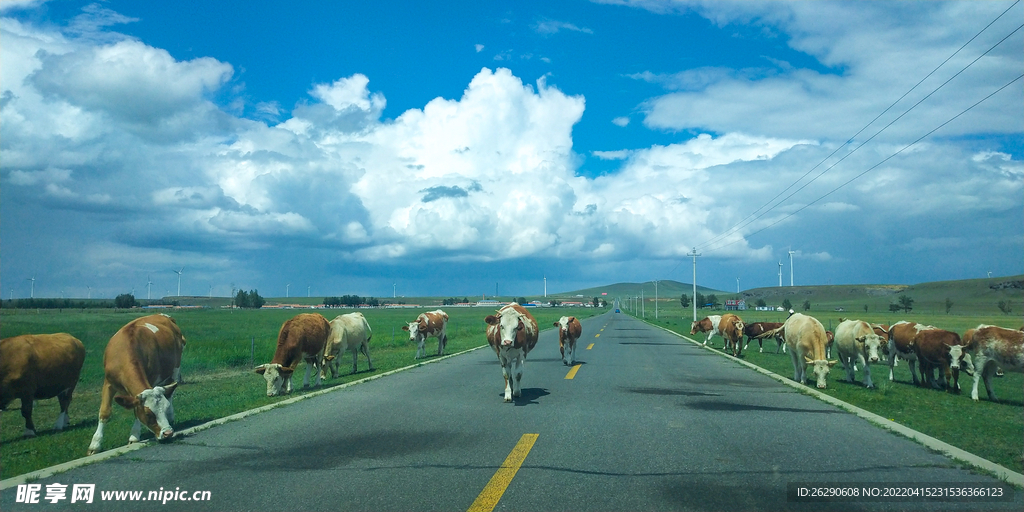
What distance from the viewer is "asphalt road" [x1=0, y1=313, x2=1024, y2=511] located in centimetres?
562

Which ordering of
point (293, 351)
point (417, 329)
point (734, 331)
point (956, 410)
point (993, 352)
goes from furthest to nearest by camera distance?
point (734, 331), point (417, 329), point (293, 351), point (993, 352), point (956, 410)

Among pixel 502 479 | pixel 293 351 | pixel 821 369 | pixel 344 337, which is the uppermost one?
pixel 344 337

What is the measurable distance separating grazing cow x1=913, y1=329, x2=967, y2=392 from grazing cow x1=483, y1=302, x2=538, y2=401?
422 inches

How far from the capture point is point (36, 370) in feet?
33.3

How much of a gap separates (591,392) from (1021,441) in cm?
710

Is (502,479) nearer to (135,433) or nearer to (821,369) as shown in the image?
(135,433)

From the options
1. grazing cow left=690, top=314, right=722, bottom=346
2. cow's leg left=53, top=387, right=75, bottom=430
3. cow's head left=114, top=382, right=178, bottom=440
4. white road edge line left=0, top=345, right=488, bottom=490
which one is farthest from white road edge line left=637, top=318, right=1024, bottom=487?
grazing cow left=690, top=314, right=722, bottom=346

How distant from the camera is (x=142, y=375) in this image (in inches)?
348

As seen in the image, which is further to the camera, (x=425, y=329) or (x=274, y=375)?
(x=425, y=329)

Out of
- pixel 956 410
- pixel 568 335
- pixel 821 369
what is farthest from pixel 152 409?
pixel 956 410

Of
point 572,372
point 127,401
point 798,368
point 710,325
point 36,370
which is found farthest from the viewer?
point 710,325

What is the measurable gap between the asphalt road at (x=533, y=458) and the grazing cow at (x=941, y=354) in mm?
5304

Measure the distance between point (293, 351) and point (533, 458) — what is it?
362 inches

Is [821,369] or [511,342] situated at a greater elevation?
[511,342]
